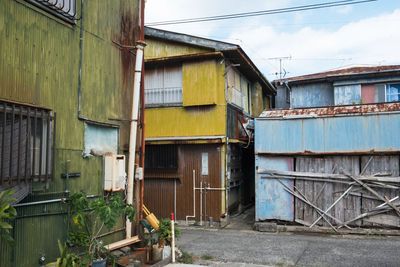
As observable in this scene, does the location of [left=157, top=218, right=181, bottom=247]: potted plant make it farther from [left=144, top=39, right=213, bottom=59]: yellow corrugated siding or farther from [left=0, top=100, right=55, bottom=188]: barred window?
[left=144, top=39, right=213, bottom=59]: yellow corrugated siding

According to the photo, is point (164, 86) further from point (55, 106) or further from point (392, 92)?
point (392, 92)

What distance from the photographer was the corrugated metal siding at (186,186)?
539 inches

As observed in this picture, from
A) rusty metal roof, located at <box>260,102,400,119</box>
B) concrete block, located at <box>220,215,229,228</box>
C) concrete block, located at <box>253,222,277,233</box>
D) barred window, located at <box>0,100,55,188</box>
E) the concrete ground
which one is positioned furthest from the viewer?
concrete block, located at <box>220,215,229,228</box>

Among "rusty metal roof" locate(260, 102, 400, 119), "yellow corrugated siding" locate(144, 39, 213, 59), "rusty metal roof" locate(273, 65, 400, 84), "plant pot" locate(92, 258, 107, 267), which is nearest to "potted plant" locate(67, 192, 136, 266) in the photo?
"plant pot" locate(92, 258, 107, 267)

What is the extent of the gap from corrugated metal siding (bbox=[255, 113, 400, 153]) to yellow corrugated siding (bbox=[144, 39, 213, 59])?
4.01 m

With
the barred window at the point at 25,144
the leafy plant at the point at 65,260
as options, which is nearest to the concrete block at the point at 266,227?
the leafy plant at the point at 65,260

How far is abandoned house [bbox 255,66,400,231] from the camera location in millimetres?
11383

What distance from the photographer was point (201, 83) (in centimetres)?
1389

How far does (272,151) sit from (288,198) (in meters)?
1.77

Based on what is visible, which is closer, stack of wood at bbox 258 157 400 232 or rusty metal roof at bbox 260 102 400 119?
stack of wood at bbox 258 157 400 232

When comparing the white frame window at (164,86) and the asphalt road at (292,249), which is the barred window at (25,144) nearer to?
the asphalt road at (292,249)

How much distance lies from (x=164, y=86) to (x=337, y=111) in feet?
22.5

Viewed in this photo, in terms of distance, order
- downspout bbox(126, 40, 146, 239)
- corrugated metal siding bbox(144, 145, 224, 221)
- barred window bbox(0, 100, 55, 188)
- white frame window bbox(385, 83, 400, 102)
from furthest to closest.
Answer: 1. white frame window bbox(385, 83, 400, 102)
2. corrugated metal siding bbox(144, 145, 224, 221)
3. downspout bbox(126, 40, 146, 239)
4. barred window bbox(0, 100, 55, 188)

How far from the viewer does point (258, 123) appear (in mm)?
13055
